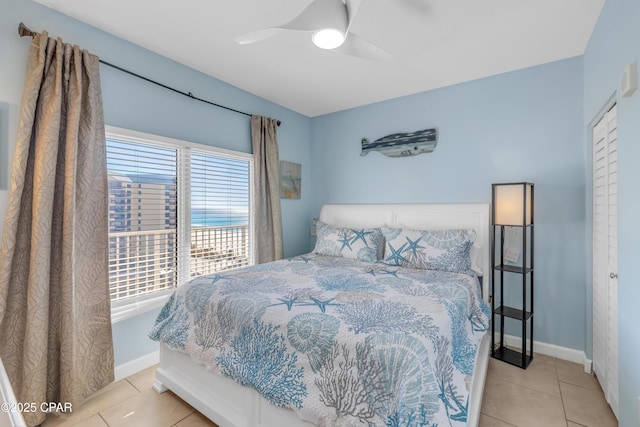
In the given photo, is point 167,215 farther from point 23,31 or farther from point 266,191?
point 23,31

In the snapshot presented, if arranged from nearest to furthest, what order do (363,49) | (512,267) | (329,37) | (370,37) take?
(329,37) < (363,49) < (370,37) < (512,267)

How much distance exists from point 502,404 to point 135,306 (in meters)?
2.79

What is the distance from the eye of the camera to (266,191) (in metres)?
3.43

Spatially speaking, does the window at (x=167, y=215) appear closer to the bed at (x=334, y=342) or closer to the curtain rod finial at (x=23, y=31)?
the bed at (x=334, y=342)

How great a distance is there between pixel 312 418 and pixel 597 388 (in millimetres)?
2207

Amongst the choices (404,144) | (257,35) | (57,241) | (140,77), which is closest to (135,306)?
(57,241)

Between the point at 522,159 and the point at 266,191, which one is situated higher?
the point at 522,159

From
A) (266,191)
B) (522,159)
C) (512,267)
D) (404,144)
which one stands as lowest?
(512,267)

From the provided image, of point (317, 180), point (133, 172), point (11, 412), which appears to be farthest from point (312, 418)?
point (317, 180)

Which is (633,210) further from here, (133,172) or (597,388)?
(133,172)

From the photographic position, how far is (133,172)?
2.36 metres

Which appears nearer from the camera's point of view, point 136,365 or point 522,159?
point 136,365

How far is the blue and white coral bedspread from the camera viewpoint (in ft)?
3.96

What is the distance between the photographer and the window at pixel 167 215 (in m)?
2.29
